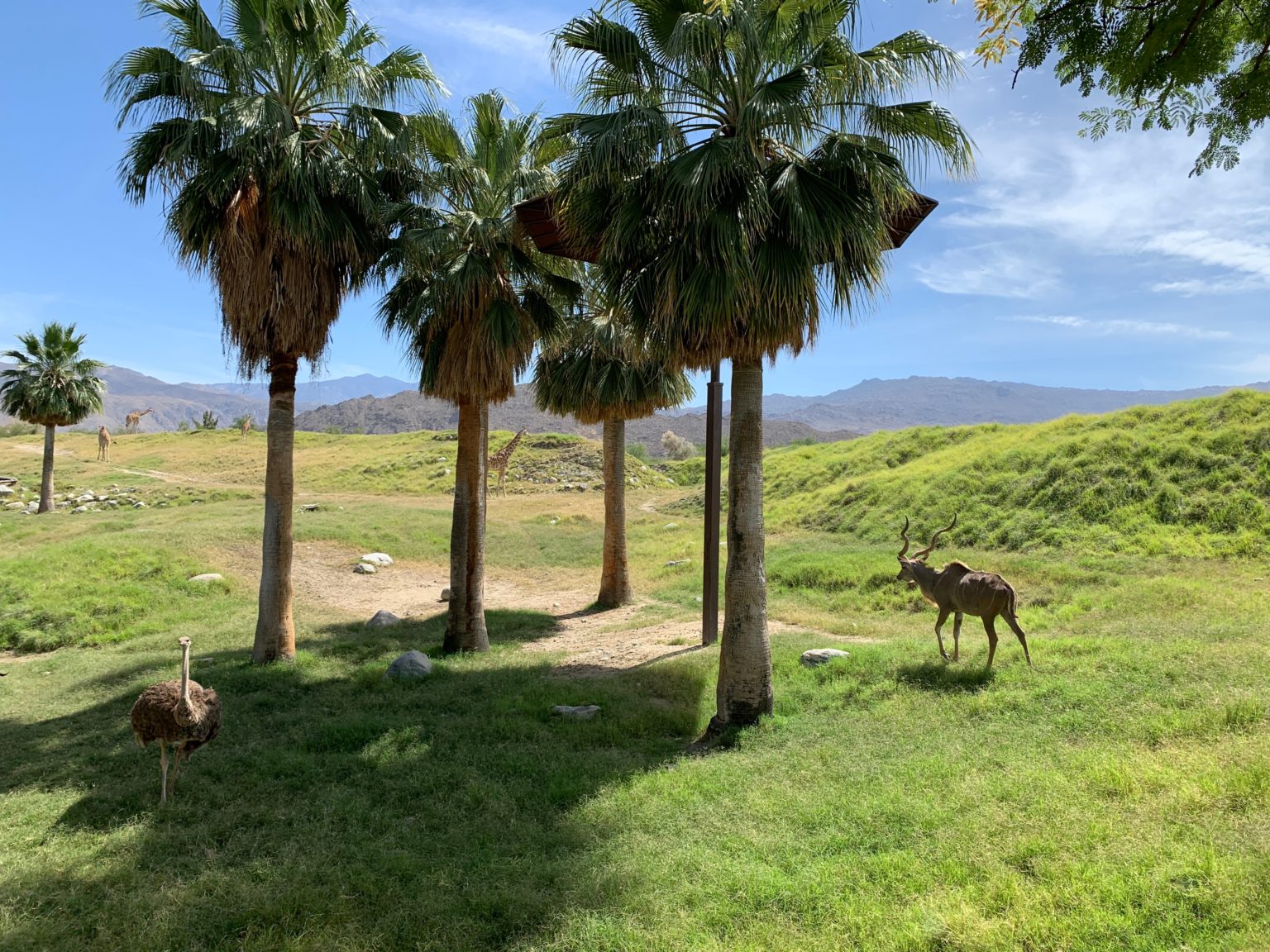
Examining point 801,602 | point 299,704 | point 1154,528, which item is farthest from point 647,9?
point 1154,528

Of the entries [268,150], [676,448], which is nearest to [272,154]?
[268,150]

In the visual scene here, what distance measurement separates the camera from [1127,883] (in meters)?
4.68

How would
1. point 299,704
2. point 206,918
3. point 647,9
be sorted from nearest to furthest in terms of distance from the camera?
point 206,918 < point 647,9 < point 299,704

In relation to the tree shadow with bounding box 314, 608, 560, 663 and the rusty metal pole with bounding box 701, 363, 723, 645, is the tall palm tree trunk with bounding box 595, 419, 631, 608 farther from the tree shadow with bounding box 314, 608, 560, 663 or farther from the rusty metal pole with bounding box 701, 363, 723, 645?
the rusty metal pole with bounding box 701, 363, 723, 645

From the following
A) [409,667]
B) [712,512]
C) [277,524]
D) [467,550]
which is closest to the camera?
[409,667]

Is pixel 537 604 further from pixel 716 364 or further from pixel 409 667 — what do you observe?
pixel 716 364

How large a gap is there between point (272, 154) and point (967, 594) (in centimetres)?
1304

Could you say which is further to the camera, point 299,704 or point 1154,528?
point 1154,528

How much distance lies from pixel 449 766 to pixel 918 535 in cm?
1965

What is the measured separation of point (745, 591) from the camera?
9.91 m

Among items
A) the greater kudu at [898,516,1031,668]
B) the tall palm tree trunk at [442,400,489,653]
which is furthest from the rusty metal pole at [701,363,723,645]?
the tall palm tree trunk at [442,400,489,653]

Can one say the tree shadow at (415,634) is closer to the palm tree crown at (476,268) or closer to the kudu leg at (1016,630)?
A: the palm tree crown at (476,268)

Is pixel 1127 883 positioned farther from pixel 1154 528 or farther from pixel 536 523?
pixel 536 523

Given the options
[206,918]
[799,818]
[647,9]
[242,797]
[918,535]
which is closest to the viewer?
[206,918]
